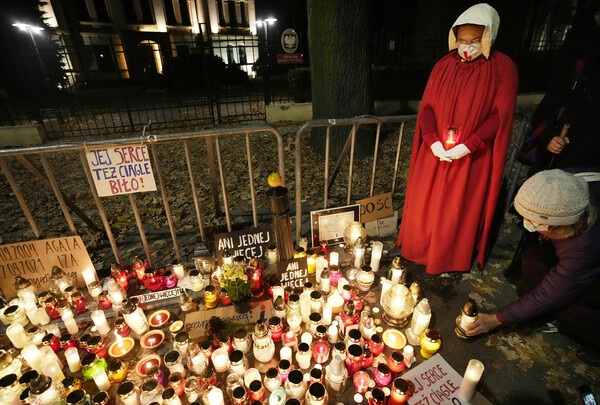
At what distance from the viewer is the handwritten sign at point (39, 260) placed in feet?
9.97

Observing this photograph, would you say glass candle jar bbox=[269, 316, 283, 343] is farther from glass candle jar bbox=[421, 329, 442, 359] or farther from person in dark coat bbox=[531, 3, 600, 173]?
person in dark coat bbox=[531, 3, 600, 173]

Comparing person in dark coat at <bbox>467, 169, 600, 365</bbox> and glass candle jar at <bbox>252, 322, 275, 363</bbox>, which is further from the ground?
person in dark coat at <bbox>467, 169, 600, 365</bbox>

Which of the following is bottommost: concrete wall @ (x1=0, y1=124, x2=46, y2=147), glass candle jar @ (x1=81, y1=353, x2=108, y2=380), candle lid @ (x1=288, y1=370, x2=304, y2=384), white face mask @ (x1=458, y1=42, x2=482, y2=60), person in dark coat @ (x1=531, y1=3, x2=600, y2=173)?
glass candle jar @ (x1=81, y1=353, x2=108, y2=380)

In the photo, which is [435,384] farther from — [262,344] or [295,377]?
[262,344]

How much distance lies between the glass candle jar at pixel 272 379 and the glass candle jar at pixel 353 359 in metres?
0.59

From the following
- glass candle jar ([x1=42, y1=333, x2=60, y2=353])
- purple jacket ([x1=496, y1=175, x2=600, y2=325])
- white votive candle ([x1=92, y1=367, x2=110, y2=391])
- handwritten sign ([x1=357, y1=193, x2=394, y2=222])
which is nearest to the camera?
purple jacket ([x1=496, y1=175, x2=600, y2=325])

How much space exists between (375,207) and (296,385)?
2.51 metres

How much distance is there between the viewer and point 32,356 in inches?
94.4

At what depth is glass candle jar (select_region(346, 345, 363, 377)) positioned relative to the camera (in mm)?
2342

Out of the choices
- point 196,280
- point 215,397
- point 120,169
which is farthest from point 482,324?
point 120,169

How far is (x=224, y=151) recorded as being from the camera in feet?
26.0

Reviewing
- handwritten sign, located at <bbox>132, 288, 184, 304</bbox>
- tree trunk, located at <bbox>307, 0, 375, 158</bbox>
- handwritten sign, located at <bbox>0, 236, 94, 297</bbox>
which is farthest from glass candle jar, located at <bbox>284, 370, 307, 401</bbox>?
tree trunk, located at <bbox>307, 0, 375, 158</bbox>

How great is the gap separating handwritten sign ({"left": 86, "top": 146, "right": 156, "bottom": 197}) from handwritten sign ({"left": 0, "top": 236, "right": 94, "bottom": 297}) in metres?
0.73

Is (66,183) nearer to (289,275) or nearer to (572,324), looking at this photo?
(289,275)
